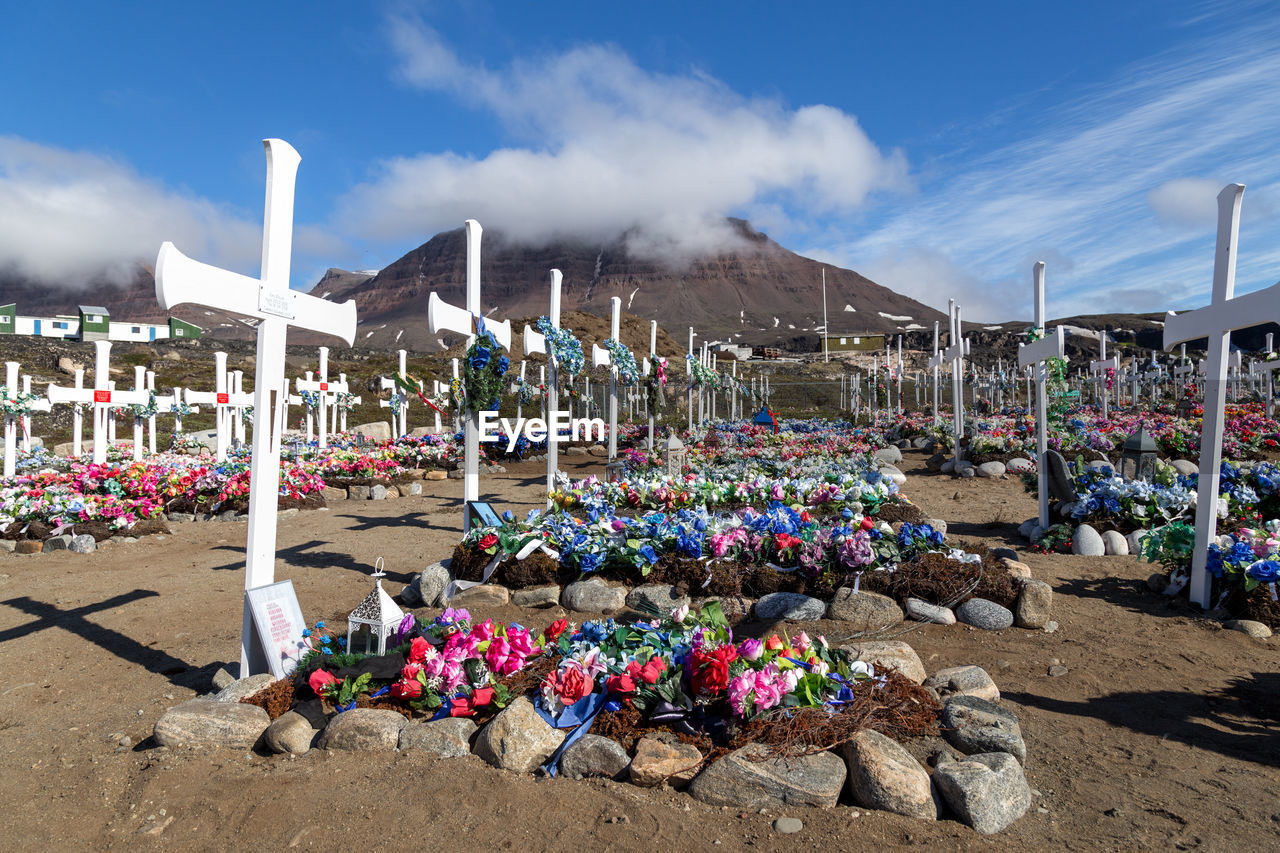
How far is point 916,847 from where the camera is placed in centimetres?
269

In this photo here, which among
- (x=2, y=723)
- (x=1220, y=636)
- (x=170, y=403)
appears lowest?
(x=2, y=723)

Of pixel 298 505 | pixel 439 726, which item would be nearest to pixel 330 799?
pixel 439 726

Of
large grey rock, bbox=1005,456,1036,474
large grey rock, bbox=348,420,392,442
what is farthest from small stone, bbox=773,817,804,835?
large grey rock, bbox=348,420,392,442

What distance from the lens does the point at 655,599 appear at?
5906mm

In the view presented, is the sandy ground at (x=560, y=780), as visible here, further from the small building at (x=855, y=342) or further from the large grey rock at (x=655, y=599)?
the small building at (x=855, y=342)

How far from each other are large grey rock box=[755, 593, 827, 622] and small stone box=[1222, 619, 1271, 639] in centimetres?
284

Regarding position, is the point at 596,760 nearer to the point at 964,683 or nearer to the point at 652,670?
the point at 652,670

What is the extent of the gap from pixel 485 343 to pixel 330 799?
5.74 meters

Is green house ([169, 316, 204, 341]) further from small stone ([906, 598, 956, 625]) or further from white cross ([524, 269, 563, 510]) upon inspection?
small stone ([906, 598, 956, 625])

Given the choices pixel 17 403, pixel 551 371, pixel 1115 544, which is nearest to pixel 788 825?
pixel 1115 544

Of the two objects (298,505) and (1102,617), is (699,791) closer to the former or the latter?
(1102,617)

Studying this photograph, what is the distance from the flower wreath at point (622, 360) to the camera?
13758 millimetres

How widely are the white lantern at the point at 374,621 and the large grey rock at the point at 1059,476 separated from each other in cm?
741

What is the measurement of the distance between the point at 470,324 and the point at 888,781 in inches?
259
